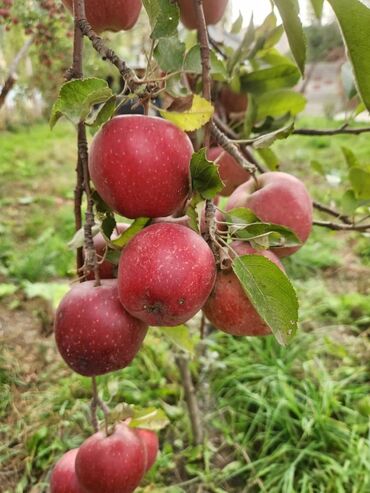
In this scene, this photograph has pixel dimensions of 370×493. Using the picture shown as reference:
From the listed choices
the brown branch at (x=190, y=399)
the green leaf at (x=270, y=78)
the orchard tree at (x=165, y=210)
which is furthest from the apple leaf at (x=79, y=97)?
the brown branch at (x=190, y=399)

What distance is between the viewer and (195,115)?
18.3 inches

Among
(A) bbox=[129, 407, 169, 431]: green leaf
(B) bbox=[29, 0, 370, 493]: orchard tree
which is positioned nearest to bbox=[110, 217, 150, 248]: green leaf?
(B) bbox=[29, 0, 370, 493]: orchard tree

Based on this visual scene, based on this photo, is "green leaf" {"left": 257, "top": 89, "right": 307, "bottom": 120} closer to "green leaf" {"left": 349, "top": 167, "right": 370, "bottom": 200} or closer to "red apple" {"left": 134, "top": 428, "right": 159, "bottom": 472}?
"green leaf" {"left": 349, "top": 167, "right": 370, "bottom": 200}

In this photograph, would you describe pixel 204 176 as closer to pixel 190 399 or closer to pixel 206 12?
pixel 206 12

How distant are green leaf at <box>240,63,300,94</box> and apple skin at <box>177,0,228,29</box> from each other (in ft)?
0.36

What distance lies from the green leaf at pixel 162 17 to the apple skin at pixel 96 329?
26 centimetres

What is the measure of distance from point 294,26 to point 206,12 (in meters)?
0.31

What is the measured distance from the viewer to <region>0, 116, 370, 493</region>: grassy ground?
1430mm

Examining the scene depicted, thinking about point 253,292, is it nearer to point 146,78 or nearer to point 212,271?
point 212,271

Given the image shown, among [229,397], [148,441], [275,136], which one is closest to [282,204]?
[275,136]

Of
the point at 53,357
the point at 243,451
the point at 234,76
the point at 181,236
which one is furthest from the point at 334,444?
the point at 181,236

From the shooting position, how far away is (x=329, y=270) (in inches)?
107

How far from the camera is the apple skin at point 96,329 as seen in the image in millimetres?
494

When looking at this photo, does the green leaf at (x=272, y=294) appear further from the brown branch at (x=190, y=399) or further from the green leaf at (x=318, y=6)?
the brown branch at (x=190, y=399)
